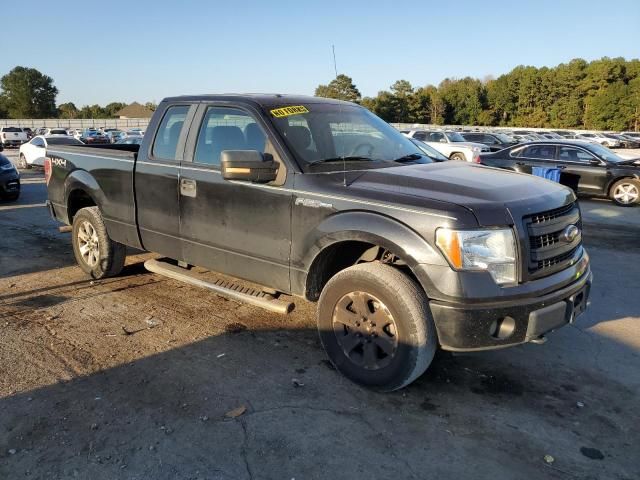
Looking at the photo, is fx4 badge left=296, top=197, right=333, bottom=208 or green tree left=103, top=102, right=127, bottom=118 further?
green tree left=103, top=102, right=127, bottom=118

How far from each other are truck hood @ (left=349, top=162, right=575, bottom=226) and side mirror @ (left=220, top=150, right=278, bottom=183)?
65 centimetres

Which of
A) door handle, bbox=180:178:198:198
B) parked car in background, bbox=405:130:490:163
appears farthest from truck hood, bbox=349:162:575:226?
parked car in background, bbox=405:130:490:163

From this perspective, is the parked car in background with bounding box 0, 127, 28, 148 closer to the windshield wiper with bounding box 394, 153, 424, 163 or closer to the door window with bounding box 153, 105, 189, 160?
the door window with bounding box 153, 105, 189, 160

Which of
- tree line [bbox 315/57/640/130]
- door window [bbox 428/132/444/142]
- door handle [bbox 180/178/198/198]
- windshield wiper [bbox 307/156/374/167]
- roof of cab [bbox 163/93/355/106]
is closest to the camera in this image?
windshield wiper [bbox 307/156/374/167]

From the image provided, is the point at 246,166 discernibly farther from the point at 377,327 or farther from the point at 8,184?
the point at 8,184

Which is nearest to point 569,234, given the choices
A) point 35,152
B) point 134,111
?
point 35,152

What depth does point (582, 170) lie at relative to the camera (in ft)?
43.9

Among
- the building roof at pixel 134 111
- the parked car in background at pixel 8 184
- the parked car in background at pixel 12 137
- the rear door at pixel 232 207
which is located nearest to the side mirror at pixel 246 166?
the rear door at pixel 232 207

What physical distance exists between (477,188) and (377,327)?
1110mm

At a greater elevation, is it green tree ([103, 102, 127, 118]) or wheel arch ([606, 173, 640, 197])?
green tree ([103, 102, 127, 118])

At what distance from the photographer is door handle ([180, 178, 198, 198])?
14.8 ft

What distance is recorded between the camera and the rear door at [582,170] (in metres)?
13.1

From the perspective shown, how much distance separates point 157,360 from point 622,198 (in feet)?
40.9

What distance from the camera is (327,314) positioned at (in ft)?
12.3
